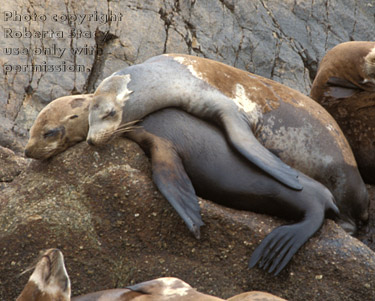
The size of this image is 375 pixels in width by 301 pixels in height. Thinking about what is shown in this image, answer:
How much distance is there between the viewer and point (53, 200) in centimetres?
400

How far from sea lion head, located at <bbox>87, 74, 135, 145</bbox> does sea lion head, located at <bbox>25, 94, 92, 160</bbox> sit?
0.54 feet

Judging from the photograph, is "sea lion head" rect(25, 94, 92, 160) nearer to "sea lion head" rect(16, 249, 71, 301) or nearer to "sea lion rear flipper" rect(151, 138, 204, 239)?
"sea lion rear flipper" rect(151, 138, 204, 239)

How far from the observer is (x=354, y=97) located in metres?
5.41

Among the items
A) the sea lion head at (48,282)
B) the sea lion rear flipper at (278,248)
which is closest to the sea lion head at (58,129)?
the sea lion rear flipper at (278,248)

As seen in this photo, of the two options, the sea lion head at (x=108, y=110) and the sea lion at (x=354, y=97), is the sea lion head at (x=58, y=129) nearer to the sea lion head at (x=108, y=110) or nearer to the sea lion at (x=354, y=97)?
the sea lion head at (x=108, y=110)

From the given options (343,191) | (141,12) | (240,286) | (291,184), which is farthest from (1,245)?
(141,12)

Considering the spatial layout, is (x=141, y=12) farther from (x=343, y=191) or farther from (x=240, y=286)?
(x=240, y=286)

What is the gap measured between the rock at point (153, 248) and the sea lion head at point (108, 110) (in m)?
0.31

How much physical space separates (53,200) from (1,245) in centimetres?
41

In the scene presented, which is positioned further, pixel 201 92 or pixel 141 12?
pixel 141 12

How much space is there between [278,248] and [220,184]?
21.9 inches

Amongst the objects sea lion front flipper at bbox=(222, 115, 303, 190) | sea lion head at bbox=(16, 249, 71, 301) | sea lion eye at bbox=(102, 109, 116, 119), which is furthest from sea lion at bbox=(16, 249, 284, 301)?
sea lion eye at bbox=(102, 109, 116, 119)

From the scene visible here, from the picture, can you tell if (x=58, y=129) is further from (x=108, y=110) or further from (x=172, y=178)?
(x=172, y=178)

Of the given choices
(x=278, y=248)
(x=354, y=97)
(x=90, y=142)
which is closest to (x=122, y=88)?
(x=90, y=142)
